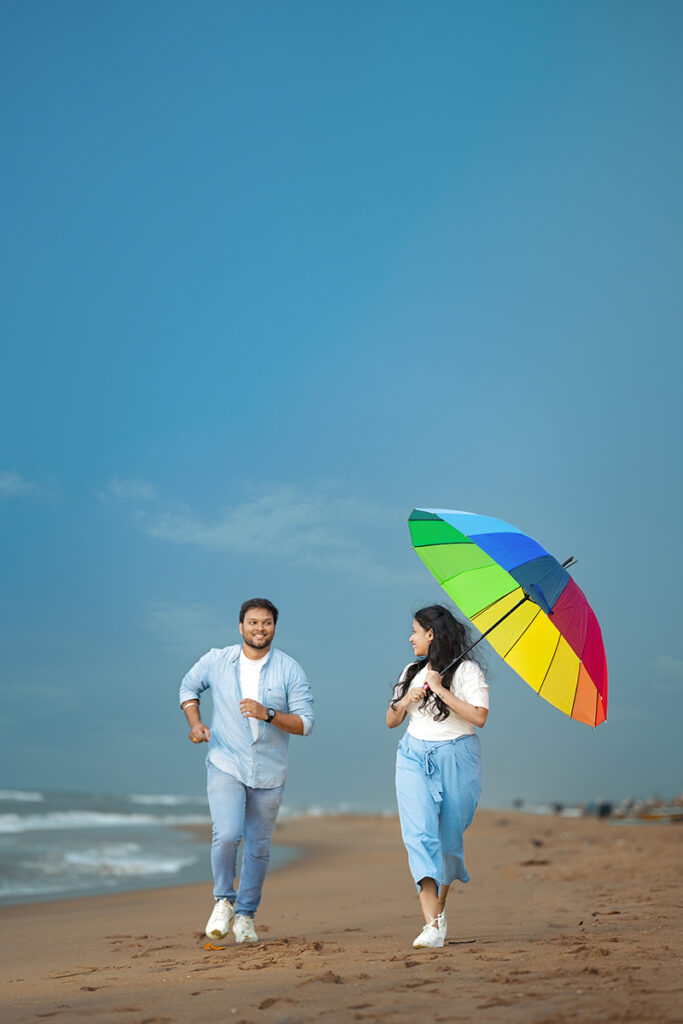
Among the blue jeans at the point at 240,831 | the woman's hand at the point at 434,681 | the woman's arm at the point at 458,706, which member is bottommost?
the blue jeans at the point at 240,831

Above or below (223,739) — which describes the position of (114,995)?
below

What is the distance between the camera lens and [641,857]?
1205 cm

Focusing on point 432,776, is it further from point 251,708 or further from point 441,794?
point 251,708

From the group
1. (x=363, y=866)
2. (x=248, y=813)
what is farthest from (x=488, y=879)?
(x=248, y=813)

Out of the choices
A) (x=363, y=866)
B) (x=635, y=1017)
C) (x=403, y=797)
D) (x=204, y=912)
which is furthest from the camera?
(x=363, y=866)

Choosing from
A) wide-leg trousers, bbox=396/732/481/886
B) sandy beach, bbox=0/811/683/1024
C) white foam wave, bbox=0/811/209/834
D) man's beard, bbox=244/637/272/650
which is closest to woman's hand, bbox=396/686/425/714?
wide-leg trousers, bbox=396/732/481/886

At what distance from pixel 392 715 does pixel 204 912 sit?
450 centimetres

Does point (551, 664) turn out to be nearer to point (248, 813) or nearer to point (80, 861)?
point (248, 813)

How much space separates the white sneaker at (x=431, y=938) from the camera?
15.3ft

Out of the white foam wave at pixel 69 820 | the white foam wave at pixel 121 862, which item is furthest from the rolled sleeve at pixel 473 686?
the white foam wave at pixel 69 820

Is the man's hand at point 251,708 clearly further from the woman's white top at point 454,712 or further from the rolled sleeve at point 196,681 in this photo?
the woman's white top at point 454,712

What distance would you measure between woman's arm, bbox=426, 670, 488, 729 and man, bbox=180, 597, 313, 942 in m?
1.00

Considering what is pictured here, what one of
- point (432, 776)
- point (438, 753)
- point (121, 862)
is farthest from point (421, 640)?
point (121, 862)

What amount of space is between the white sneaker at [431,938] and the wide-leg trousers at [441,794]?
212 millimetres
